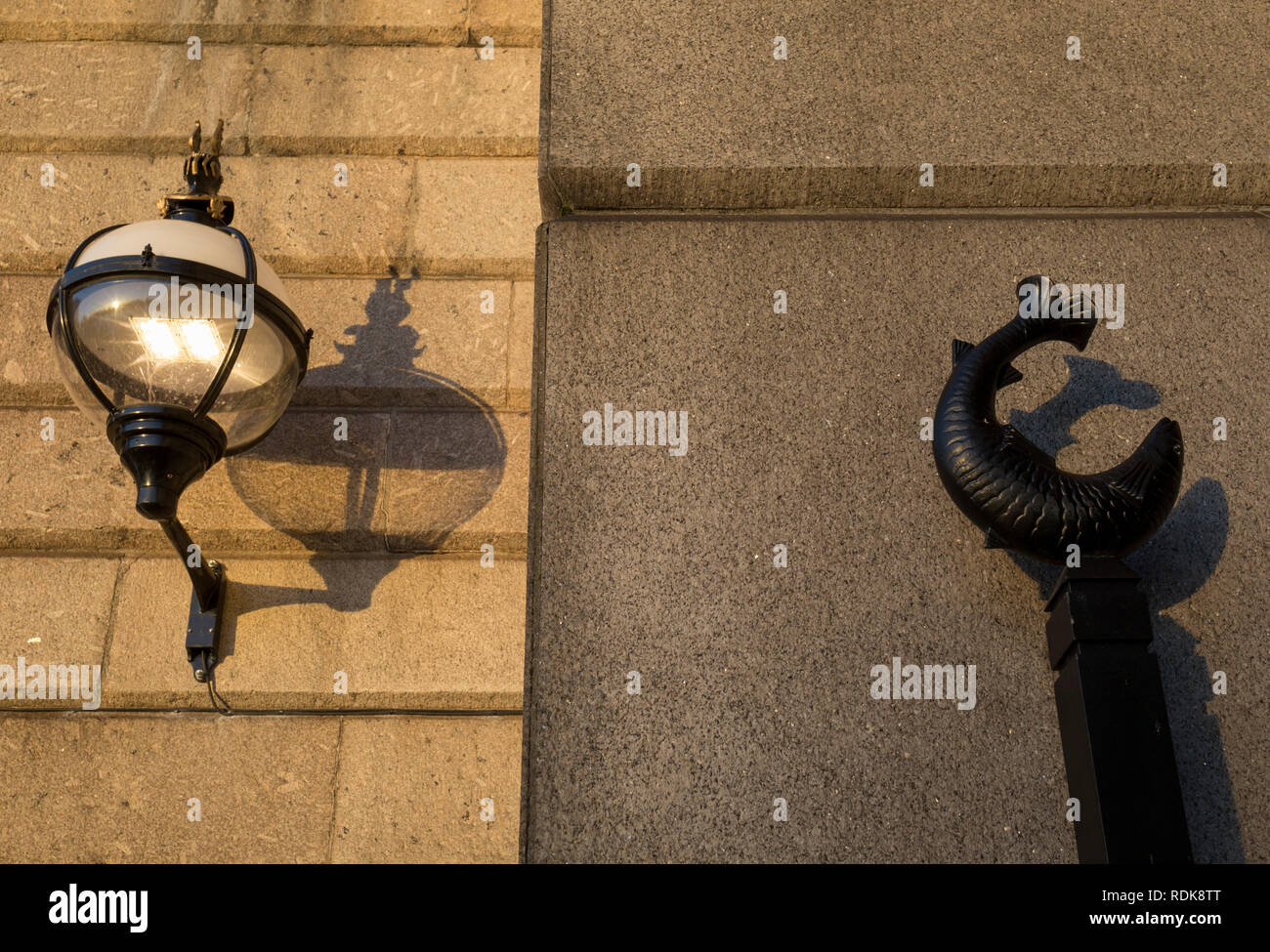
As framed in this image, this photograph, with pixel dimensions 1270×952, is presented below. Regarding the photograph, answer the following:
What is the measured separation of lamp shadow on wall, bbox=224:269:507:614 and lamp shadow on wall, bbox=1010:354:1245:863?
2370mm

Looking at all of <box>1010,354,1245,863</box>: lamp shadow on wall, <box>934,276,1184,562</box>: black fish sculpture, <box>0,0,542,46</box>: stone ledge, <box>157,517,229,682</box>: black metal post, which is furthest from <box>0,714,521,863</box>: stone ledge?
<box>0,0,542,46</box>: stone ledge

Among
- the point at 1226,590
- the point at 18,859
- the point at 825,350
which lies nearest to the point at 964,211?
the point at 825,350

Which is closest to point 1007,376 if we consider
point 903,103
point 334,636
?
point 903,103

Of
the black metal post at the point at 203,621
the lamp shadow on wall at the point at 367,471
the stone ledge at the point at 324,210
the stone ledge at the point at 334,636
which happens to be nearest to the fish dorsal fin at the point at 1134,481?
the stone ledge at the point at 334,636

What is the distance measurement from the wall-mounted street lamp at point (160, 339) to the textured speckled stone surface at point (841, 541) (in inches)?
44.7

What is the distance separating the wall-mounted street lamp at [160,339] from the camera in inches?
139

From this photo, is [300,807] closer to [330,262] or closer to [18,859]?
[18,859]

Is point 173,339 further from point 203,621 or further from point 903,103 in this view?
point 903,103

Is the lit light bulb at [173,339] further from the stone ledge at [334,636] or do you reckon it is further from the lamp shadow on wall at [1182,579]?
the lamp shadow on wall at [1182,579]

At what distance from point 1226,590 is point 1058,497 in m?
0.86

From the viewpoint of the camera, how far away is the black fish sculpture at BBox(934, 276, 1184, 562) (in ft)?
9.64

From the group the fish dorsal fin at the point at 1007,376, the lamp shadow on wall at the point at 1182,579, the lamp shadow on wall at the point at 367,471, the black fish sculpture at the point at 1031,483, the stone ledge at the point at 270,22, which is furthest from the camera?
the stone ledge at the point at 270,22

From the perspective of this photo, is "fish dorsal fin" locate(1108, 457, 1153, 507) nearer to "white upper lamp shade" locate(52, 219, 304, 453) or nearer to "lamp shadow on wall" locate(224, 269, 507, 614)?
"lamp shadow on wall" locate(224, 269, 507, 614)

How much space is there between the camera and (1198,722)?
319 cm
